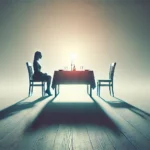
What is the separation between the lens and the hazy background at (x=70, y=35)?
30.1 ft

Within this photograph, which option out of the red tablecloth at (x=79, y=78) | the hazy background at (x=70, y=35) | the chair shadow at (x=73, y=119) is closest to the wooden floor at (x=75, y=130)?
the chair shadow at (x=73, y=119)

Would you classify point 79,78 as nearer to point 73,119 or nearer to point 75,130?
point 73,119

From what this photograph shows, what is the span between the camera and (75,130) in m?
2.66

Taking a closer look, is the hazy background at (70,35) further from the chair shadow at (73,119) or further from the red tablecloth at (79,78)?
the chair shadow at (73,119)

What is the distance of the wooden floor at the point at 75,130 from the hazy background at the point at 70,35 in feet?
18.0

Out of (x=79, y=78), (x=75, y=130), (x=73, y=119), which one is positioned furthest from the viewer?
(x=79, y=78)

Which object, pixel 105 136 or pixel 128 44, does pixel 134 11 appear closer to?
pixel 128 44

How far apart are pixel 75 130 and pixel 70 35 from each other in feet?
22.4

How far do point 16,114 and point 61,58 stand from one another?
18.5 ft

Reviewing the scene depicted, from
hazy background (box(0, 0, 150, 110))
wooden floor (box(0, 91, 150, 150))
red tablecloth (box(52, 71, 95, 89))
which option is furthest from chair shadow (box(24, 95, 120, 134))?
hazy background (box(0, 0, 150, 110))

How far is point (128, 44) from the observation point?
9.38 meters

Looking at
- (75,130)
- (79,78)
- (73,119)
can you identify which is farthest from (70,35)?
(75,130)

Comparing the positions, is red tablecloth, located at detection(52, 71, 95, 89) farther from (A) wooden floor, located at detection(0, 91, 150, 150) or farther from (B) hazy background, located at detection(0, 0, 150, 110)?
(B) hazy background, located at detection(0, 0, 150, 110)

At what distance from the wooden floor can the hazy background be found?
5.50m
